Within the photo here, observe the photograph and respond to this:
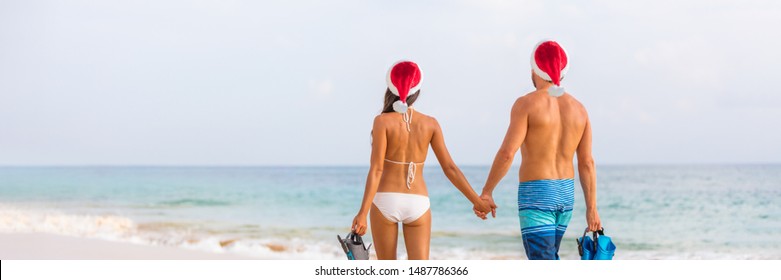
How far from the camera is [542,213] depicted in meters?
4.90

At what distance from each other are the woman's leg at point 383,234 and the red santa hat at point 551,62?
1054 mm

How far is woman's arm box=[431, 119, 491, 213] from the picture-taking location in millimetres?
4961

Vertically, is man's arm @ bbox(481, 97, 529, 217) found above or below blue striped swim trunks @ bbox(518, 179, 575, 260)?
above

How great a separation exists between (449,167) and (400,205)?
12.8 inches

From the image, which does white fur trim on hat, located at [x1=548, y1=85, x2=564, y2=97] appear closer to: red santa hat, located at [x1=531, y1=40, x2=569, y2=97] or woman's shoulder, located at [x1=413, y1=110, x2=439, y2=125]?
red santa hat, located at [x1=531, y1=40, x2=569, y2=97]

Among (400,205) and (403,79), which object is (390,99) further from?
(400,205)

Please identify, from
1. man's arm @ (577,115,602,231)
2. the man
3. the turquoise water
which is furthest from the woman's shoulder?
the turquoise water

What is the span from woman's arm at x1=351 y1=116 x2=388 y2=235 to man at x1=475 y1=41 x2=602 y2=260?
58 centimetres

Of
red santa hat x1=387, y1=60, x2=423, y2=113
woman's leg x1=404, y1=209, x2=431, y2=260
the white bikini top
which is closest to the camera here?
red santa hat x1=387, y1=60, x2=423, y2=113

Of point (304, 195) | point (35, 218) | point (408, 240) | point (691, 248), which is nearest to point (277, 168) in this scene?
point (304, 195)

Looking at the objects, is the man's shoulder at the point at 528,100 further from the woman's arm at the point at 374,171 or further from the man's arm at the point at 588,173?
the woman's arm at the point at 374,171

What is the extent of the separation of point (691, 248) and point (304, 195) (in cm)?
1244

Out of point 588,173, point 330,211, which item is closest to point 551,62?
point 588,173

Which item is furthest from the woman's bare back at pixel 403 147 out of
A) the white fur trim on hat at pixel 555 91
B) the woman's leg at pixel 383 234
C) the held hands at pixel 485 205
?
the white fur trim on hat at pixel 555 91
